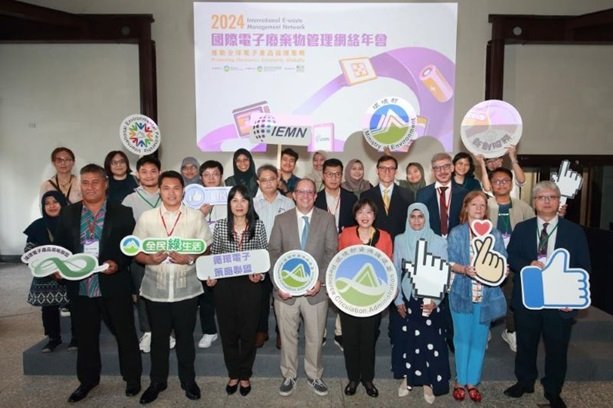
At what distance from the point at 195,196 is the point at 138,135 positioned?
1.23 metres

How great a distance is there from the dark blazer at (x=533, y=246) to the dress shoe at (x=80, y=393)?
2.91 meters

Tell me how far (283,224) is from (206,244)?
51cm

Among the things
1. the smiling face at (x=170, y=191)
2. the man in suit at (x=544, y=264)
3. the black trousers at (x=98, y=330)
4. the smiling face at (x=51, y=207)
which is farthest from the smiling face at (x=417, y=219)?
the smiling face at (x=51, y=207)

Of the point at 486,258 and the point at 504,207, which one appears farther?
the point at 504,207

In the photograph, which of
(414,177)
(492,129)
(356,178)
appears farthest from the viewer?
(414,177)

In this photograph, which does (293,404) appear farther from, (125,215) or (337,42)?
(337,42)

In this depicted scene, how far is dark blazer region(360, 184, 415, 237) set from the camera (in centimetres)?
330

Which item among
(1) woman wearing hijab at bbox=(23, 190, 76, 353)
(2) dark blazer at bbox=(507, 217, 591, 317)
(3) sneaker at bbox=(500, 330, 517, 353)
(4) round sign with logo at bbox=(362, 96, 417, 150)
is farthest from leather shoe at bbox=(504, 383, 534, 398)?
(1) woman wearing hijab at bbox=(23, 190, 76, 353)

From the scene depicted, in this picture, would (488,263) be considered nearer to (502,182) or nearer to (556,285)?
(556,285)

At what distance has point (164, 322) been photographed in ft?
9.21

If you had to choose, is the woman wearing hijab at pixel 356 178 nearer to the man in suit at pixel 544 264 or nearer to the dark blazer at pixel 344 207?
the dark blazer at pixel 344 207

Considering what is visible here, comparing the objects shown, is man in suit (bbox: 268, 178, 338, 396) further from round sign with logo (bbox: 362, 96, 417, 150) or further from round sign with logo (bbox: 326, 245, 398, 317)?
round sign with logo (bbox: 362, 96, 417, 150)

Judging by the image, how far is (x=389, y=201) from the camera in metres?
3.37

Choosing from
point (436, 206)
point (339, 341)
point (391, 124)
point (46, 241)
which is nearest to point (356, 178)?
point (391, 124)
